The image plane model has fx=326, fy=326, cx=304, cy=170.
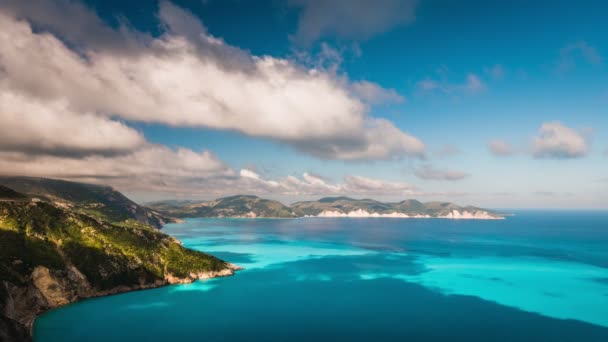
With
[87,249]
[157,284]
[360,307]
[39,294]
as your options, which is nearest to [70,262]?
[87,249]

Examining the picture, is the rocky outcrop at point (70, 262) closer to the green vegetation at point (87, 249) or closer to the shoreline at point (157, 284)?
the green vegetation at point (87, 249)

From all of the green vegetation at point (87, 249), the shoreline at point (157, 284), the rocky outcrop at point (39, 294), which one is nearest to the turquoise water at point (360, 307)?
the shoreline at point (157, 284)

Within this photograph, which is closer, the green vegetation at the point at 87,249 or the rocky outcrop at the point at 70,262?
the rocky outcrop at the point at 70,262

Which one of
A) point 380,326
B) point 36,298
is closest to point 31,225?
point 36,298

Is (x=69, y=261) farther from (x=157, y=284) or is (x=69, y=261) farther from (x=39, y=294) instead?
(x=157, y=284)

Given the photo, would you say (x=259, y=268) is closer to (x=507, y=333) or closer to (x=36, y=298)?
(x=36, y=298)

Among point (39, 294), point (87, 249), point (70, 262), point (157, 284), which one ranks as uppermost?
point (87, 249)

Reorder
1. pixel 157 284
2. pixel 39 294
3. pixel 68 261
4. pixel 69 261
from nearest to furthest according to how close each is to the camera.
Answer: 1. pixel 39 294
2. pixel 68 261
3. pixel 69 261
4. pixel 157 284

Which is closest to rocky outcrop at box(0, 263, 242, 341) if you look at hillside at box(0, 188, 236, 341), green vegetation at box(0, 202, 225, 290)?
hillside at box(0, 188, 236, 341)
